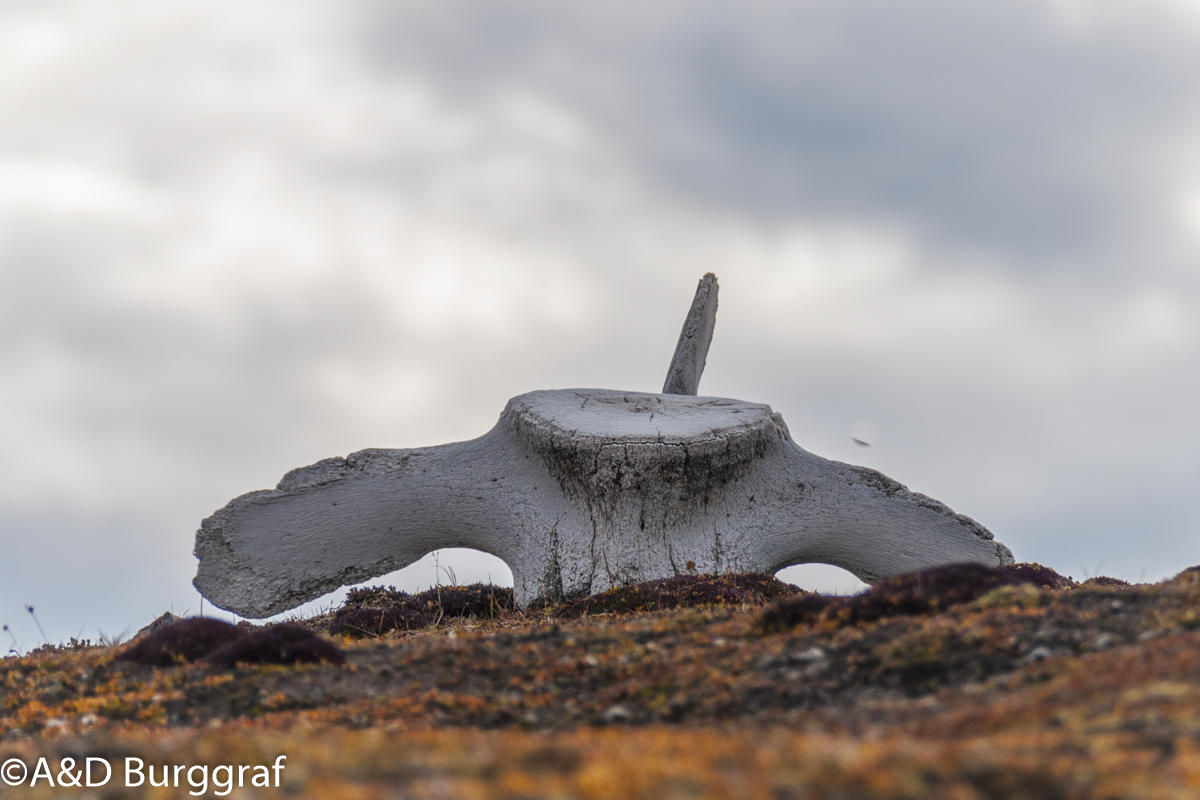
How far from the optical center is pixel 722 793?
2834 mm

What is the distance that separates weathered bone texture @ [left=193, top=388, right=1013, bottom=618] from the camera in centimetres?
1302

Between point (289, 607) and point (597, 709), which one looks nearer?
point (597, 709)

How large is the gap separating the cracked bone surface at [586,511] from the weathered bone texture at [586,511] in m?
0.02

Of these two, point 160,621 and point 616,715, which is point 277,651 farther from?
point 160,621

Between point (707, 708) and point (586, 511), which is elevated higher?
point (586, 511)

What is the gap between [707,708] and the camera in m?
5.16

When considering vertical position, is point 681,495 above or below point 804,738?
above

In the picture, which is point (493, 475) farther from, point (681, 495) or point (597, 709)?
point (597, 709)

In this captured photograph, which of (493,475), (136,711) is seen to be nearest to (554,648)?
(136,711)

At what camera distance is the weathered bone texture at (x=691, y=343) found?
1728 cm

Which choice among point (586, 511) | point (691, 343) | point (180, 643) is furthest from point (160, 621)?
point (691, 343)

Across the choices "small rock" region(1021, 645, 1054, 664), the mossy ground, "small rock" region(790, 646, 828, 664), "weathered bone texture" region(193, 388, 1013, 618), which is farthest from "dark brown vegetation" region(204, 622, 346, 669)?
"weathered bone texture" region(193, 388, 1013, 618)

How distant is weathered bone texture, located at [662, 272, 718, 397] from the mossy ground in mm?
8684

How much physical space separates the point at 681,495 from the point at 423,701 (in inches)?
303
